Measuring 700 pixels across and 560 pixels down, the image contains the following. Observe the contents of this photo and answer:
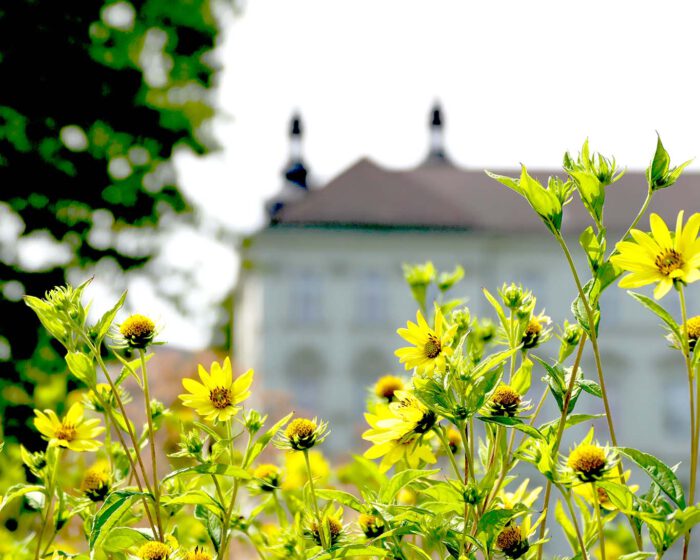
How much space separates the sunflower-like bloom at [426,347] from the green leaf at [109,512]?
228 millimetres

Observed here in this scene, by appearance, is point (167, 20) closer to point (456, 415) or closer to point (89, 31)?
Answer: point (89, 31)

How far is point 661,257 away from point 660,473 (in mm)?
154

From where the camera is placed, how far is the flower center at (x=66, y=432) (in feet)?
2.81

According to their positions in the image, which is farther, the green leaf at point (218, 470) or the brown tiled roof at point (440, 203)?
the brown tiled roof at point (440, 203)

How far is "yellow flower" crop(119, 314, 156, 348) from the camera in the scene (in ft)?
2.48

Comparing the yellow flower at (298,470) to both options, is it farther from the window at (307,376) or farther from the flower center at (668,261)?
the window at (307,376)

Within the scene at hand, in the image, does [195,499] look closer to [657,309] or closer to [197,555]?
[197,555]

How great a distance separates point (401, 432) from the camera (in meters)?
0.70

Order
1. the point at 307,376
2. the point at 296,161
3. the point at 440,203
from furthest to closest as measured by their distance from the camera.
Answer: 1. the point at 296,161
2. the point at 440,203
3. the point at 307,376

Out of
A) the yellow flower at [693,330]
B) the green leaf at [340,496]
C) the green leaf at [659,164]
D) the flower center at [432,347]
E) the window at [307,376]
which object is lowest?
the window at [307,376]

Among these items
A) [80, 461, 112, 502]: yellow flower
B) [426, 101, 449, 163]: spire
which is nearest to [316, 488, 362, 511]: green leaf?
[80, 461, 112, 502]: yellow flower

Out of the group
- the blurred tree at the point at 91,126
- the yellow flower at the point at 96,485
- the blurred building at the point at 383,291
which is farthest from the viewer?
the blurred building at the point at 383,291

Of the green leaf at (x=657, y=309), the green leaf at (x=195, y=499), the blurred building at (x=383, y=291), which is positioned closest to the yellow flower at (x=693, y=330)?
the green leaf at (x=657, y=309)

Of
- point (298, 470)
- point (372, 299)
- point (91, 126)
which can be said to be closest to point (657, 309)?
point (298, 470)
